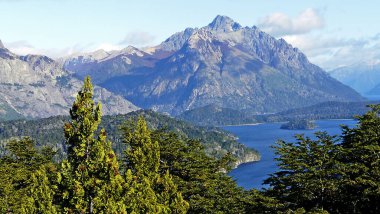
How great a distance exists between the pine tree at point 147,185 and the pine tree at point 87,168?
2.53m

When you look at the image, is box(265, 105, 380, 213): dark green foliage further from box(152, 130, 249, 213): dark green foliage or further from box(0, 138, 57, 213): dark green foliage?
box(0, 138, 57, 213): dark green foliage

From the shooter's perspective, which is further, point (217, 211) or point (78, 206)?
point (217, 211)

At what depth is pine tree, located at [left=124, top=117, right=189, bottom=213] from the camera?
47.9 m

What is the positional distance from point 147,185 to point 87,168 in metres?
10.4

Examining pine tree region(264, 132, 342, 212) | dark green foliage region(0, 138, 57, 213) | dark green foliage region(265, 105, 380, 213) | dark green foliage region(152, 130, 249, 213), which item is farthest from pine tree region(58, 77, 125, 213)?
dark green foliage region(152, 130, 249, 213)

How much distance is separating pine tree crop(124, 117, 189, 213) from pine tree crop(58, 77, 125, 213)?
2.53 meters

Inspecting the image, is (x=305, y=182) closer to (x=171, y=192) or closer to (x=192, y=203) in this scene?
A: (x=171, y=192)

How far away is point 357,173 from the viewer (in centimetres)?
5209

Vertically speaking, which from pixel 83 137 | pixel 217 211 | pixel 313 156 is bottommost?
pixel 217 211

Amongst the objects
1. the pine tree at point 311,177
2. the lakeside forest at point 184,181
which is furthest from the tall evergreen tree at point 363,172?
the pine tree at point 311,177

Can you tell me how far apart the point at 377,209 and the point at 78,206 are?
32.5m

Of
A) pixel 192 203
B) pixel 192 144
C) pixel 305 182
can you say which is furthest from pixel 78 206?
pixel 192 144

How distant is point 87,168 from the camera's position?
43844 millimetres

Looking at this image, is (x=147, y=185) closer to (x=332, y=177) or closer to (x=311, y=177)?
(x=311, y=177)
